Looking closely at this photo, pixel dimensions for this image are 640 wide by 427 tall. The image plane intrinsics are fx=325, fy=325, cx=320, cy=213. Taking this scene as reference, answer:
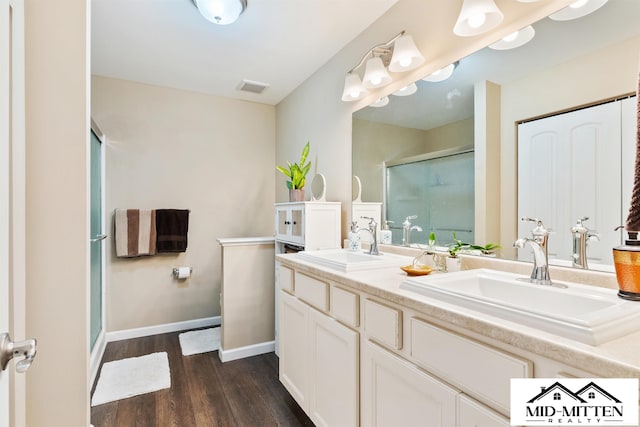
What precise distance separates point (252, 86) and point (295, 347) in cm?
246

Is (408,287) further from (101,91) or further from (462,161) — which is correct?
(101,91)

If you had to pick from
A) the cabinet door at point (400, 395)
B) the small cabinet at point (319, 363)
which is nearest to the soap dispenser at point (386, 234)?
the small cabinet at point (319, 363)

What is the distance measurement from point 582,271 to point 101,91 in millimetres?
3674

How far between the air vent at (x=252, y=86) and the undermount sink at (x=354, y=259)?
74.7 inches

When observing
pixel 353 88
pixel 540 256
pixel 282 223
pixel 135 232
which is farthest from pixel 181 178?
pixel 540 256

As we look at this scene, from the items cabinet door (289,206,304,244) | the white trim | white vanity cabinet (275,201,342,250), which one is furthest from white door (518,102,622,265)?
the white trim

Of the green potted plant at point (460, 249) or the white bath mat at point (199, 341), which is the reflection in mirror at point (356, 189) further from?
the white bath mat at point (199, 341)

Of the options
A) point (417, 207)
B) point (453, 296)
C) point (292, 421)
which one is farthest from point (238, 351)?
point (453, 296)

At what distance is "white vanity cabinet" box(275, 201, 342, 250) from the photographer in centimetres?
229

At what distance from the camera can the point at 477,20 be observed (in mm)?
1437

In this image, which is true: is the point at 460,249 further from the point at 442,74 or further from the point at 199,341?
the point at 199,341

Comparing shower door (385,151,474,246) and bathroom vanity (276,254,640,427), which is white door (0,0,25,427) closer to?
bathroom vanity (276,254,640,427)

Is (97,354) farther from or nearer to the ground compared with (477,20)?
nearer to the ground

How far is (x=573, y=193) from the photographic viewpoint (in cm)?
118
